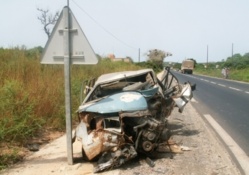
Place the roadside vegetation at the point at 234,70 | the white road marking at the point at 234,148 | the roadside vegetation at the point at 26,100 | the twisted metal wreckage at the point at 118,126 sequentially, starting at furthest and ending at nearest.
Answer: the roadside vegetation at the point at 234,70 < the roadside vegetation at the point at 26,100 < the white road marking at the point at 234,148 < the twisted metal wreckage at the point at 118,126

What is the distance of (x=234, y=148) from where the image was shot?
247 inches

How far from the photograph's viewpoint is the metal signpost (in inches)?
207

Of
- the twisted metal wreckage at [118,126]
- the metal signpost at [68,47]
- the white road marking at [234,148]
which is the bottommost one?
the white road marking at [234,148]

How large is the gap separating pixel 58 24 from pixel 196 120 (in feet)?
17.5

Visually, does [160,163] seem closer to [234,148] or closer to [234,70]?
[234,148]

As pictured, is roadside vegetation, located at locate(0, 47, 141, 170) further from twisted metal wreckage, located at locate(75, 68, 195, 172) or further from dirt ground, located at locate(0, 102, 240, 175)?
twisted metal wreckage, located at locate(75, 68, 195, 172)

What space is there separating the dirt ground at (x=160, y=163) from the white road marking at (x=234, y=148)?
163 millimetres

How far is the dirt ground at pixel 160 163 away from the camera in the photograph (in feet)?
16.0

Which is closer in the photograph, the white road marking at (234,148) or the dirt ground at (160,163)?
the dirt ground at (160,163)

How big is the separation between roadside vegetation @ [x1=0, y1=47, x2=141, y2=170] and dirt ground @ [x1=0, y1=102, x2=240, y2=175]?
1.45 ft

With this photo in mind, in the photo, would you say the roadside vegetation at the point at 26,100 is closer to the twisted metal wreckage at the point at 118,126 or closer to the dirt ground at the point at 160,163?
the dirt ground at the point at 160,163

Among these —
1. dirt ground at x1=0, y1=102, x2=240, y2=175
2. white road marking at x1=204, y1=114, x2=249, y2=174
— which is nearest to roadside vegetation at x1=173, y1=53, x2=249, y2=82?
white road marking at x1=204, y1=114, x2=249, y2=174

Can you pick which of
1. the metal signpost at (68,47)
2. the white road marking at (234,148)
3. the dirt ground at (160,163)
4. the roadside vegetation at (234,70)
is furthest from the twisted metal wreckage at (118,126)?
the roadside vegetation at (234,70)

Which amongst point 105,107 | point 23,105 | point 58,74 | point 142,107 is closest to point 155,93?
point 142,107
